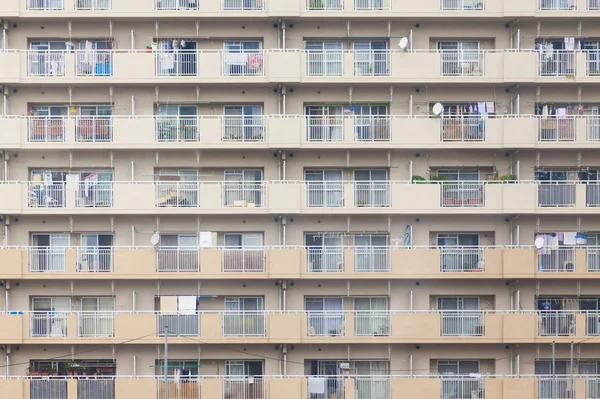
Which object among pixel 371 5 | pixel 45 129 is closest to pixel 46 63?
pixel 45 129

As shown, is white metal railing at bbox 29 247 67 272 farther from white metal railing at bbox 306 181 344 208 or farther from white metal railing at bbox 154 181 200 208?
white metal railing at bbox 306 181 344 208

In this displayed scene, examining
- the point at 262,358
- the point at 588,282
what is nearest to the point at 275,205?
the point at 262,358

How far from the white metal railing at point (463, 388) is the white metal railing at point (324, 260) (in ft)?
16.7

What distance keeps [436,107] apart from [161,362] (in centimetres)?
1274

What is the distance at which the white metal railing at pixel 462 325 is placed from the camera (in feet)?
95.7

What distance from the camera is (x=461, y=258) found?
2947 cm

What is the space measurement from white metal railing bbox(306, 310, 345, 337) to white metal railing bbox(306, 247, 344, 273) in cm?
146

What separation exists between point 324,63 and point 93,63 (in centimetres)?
779

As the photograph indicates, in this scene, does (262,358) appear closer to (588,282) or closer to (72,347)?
(72,347)

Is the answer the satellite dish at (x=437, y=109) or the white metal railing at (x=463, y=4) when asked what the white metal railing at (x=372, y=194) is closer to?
the satellite dish at (x=437, y=109)

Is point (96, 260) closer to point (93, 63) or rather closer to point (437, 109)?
point (93, 63)

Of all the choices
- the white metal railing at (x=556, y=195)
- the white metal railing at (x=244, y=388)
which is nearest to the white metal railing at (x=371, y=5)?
the white metal railing at (x=556, y=195)

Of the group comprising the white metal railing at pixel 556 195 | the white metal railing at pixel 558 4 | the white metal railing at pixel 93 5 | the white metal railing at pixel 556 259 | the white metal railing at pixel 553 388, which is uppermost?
the white metal railing at pixel 93 5

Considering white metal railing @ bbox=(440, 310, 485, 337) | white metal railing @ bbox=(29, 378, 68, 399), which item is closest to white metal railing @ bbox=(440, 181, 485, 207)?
white metal railing @ bbox=(440, 310, 485, 337)
